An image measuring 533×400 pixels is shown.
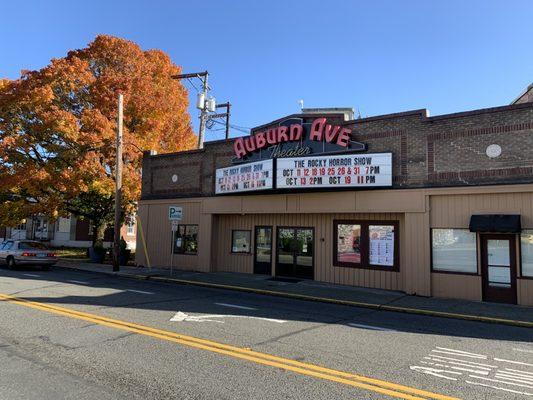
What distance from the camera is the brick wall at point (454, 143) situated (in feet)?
43.5

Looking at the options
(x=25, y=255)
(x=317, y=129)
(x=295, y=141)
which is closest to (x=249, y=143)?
(x=295, y=141)

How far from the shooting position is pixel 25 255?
68.2 ft

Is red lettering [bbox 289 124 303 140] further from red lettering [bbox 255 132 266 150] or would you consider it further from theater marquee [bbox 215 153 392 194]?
red lettering [bbox 255 132 266 150]

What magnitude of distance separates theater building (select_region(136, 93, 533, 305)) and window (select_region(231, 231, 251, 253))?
0.07m

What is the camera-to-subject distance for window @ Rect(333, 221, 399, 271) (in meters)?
16.1

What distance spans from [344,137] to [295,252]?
5248 millimetres

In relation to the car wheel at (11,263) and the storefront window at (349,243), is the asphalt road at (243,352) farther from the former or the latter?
the car wheel at (11,263)

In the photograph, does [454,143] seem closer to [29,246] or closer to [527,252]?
[527,252]

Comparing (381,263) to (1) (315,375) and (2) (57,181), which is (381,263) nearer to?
(1) (315,375)

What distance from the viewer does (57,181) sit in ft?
74.0

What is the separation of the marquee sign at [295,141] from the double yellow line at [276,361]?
10.2 m

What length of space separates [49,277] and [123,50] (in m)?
14.3

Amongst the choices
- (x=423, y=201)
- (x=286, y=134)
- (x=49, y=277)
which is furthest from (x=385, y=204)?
(x=49, y=277)

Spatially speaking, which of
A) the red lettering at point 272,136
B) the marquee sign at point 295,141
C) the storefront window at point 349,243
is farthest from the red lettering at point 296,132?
the storefront window at point 349,243
